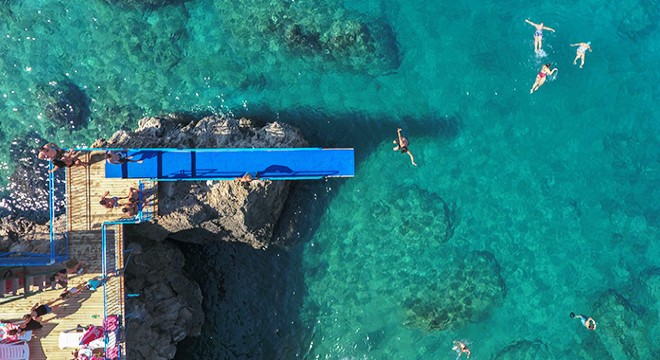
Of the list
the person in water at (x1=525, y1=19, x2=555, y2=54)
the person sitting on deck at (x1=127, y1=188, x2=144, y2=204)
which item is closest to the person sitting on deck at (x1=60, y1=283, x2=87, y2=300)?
the person sitting on deck at (x1=127, y1=188, x2=144, y2=204)

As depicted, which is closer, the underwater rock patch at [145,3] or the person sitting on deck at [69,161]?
the person sitting on deck at [69,161]

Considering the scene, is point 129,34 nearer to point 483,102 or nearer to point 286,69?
point 286,69

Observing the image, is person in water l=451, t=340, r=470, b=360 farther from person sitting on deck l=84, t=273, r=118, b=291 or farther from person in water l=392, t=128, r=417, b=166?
person sitting on deck l=84, t=273, r=118, b=291

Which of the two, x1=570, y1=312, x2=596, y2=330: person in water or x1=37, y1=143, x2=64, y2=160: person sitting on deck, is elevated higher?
x1=37, y1=143, x2=64, y2=160: person sitting on deck

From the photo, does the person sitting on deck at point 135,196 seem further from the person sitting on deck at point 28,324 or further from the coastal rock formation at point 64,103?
the person sitting on deck at point 28,324

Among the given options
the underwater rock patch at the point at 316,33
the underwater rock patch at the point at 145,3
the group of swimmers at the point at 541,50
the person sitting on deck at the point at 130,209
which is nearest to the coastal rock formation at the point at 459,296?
the group of swimmers at the point at 541,50
